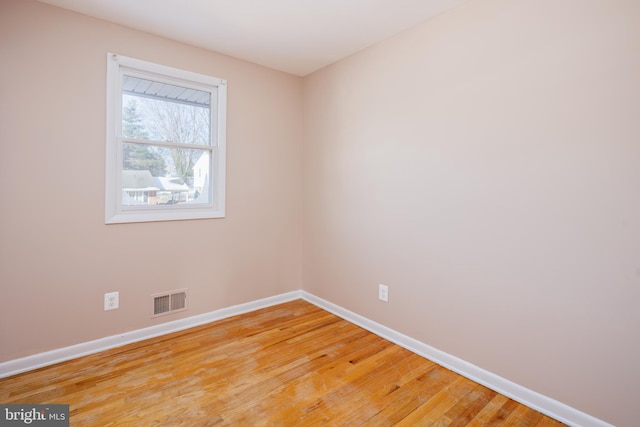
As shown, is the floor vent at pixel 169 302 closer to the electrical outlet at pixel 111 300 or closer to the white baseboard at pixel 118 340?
the white baseboard at pixel 118 340

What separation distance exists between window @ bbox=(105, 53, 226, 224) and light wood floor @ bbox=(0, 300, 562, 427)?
3.62 feet

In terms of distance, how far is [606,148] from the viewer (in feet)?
5.22

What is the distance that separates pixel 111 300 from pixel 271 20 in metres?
2.49

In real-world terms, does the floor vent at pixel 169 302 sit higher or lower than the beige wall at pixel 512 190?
lower

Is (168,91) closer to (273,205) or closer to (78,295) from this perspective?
(273,205)

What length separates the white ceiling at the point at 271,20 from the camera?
7.09 feet

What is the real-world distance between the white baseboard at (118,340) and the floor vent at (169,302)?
0.11 m

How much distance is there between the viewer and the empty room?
1684 mm

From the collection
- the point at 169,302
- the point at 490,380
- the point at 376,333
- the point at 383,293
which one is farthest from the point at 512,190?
the point at 169,302

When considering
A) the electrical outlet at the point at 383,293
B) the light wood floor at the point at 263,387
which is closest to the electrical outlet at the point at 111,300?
the light wood floor at the point at 263,387

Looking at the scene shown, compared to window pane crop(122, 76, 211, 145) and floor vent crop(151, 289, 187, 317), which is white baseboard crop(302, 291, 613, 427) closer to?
floor vent crop(151, 289, 187, 317)

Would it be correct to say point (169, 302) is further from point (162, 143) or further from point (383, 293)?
point (383, 293)

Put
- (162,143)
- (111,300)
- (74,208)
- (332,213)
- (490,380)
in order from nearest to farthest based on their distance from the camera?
(490,380)
(74,208)
(111,300)
(162,143)
(332,213)

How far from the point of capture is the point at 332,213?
325cm
